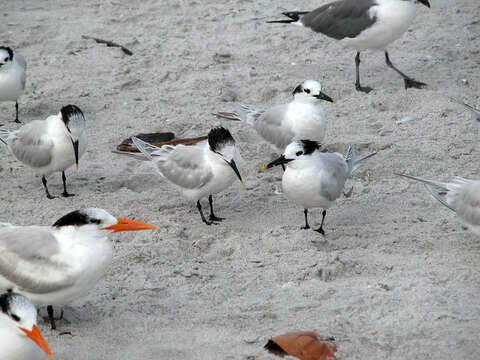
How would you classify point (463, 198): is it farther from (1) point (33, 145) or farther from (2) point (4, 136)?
(2) point (4, 136)

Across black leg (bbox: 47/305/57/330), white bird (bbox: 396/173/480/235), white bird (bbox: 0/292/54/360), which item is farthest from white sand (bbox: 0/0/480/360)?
white bird (bbox: 0/292/54/360)

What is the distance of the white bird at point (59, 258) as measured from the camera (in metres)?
3.46

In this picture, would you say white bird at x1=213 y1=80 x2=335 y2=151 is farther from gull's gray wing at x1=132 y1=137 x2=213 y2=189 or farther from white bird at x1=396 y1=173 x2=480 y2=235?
white bird at x1=396 y1=173 x2=480 y2=235

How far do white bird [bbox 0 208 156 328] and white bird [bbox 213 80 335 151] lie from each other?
7.53 feet

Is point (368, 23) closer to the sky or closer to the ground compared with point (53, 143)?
closer to the sky

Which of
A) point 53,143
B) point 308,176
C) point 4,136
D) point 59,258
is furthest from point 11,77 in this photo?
point 59,258

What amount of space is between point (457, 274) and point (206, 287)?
4.71 feet

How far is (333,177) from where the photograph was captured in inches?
184

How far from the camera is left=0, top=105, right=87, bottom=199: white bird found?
5.13 meters

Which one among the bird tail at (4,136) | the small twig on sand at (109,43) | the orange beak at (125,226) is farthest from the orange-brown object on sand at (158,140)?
the orange beak at (125,226)

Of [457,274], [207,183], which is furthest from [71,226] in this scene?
[457,274]

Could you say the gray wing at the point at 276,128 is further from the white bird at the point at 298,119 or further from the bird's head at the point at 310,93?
the bird's head at the point at 310,93

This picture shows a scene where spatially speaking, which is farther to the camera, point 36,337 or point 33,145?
point 33,145

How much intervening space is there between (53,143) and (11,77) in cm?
145
